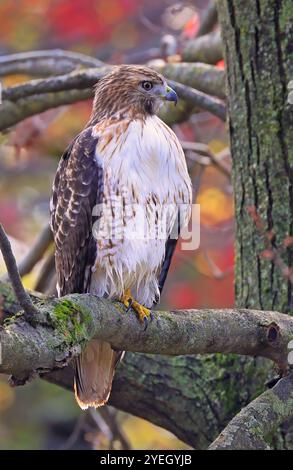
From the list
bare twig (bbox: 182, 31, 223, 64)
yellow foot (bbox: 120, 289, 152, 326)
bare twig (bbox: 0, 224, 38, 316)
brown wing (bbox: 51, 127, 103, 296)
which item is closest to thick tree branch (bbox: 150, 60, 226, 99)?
bare twig (bbox: 182, 31, 223, 64)

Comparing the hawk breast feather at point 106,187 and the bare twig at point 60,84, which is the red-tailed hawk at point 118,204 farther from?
the bare twig at point 60,84

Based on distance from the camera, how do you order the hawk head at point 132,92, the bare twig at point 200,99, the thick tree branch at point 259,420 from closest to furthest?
1. the thick tree branch at point 259,420
2. the hawk head at point 132,92
3. the bare twig at point 200,99

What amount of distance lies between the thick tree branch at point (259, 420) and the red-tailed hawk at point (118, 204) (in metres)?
0.71

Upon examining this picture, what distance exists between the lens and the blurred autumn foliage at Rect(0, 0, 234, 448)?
28.5 ft

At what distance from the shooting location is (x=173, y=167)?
4.63 metres

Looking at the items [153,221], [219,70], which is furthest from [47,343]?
[219,70]

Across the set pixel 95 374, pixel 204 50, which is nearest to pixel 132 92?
pixel 204 50

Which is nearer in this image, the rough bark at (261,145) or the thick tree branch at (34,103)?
the rough bark at (261,145)

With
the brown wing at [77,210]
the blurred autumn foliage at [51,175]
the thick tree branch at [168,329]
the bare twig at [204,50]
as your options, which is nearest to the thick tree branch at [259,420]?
the thick tree branch at [168,329]

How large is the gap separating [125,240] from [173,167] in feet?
1.42

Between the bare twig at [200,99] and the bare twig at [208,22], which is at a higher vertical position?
the bare twig at [208,22]

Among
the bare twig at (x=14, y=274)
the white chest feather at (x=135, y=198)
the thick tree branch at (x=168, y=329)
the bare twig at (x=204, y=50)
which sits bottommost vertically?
the thick tree branch at (x=168, y=329)

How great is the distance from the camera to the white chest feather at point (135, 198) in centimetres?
442
